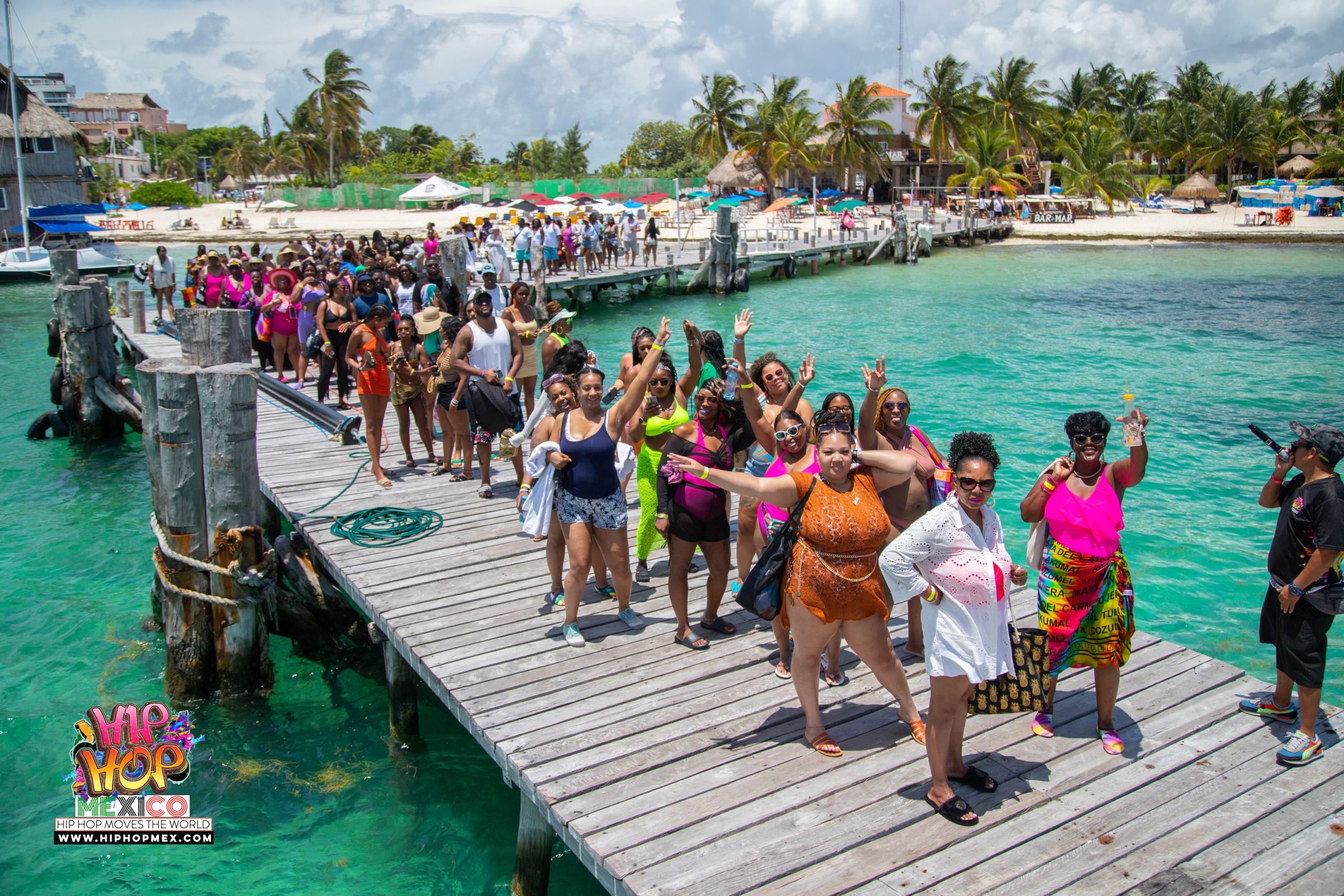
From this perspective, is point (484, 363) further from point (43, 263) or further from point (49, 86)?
point (49, 86)

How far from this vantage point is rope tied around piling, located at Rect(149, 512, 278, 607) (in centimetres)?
759

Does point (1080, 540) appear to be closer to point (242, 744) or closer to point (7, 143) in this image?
point (242, 744)

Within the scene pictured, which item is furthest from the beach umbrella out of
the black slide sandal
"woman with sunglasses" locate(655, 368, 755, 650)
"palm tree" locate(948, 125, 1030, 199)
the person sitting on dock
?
the black slide sandal

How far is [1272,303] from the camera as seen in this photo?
3275 centimetres

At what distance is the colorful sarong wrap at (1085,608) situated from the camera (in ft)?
16.0

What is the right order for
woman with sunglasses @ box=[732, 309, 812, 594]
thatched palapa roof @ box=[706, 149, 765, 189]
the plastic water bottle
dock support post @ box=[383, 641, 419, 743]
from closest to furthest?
the plastic water bottle
woman with sunglasses @ box=[732, 309, 812, 594]
dock support post @ box=[383, 641, 419, 743]
thatched palapa roof @ box=[706, 149, 765, 189]

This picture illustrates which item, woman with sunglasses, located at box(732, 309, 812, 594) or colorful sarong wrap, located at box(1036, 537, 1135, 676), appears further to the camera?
woman with sunglasses, located at box(732, 309, 812, 594)

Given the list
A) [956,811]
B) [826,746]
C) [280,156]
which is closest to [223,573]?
[826,746]

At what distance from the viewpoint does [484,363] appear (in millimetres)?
9164

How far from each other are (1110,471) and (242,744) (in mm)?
6420

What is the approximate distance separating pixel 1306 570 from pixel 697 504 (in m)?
3.17

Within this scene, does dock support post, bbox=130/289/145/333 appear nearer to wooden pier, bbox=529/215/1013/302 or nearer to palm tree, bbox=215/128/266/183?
wooden pier, bbox=529/215/1013/302

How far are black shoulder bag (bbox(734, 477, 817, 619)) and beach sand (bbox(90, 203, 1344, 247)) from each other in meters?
44.5

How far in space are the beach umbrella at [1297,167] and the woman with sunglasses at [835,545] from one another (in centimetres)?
7422
